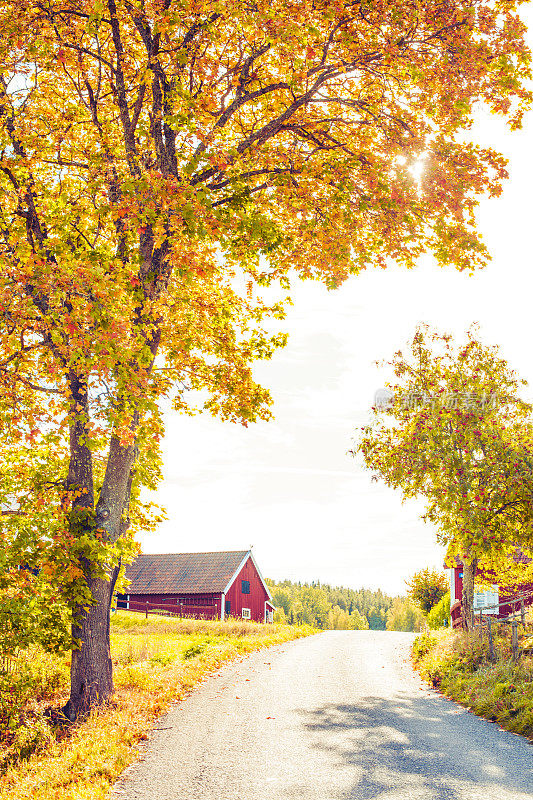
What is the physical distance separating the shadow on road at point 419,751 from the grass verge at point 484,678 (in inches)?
13.4

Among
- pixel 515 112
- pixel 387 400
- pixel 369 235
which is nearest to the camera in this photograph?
pixel 515 112

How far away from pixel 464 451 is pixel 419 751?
441 inches

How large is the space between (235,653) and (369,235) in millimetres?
12872

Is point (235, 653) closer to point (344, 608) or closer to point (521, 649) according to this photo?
point (521, 649)

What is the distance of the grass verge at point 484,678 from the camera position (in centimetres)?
951

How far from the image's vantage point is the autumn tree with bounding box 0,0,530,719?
29.3 ft

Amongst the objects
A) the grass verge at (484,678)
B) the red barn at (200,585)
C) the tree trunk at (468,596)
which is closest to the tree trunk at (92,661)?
the grass verge at (484,678)

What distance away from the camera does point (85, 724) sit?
8852 millimetres

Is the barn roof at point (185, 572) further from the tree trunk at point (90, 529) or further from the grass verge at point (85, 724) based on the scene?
the tree trunk at point (90, 529)

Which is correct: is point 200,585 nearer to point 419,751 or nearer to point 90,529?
point 90,529

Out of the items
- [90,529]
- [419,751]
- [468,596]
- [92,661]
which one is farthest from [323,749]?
[468,596]

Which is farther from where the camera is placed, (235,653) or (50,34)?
(235,653)

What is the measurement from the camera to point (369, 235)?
11750 millimetres

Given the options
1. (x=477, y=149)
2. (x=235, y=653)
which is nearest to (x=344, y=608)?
(x=235, y=653)
